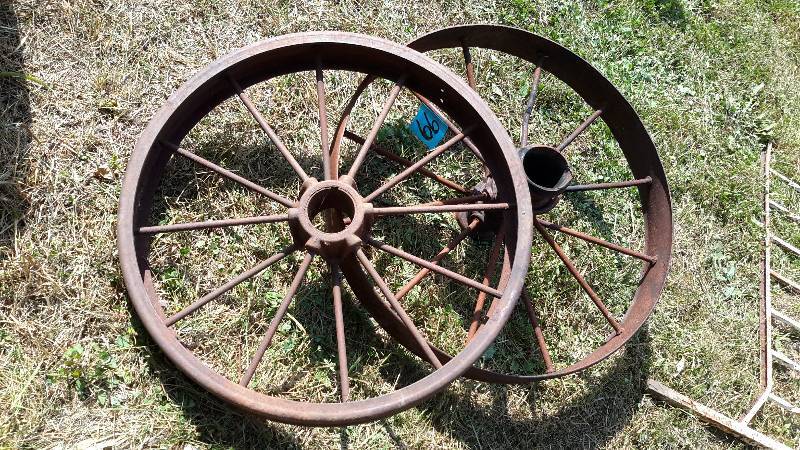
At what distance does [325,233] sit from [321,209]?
0.76 ft

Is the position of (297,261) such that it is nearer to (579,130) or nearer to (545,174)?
(545,174)

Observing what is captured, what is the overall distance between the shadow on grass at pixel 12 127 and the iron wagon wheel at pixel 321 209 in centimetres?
61

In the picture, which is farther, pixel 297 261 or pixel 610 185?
pixel 610 185

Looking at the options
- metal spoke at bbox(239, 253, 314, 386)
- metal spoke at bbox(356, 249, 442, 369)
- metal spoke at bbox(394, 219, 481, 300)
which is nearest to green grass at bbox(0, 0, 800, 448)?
metal spoke at bbox(394, 219, 481, 300)

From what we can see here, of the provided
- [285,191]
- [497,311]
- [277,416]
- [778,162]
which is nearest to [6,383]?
[277,416]

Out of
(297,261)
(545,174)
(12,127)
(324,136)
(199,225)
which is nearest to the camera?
(199,225)

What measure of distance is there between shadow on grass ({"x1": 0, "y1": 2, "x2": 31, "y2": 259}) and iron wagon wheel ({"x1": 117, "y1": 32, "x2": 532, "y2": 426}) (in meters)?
0.61

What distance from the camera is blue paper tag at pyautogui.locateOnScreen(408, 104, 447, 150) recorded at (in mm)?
3711

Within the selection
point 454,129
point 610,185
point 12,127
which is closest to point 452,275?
point 454,129

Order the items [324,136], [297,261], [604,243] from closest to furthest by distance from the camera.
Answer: [324,136] → [297,261] → [604,243]

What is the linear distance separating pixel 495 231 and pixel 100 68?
2270 millimetres

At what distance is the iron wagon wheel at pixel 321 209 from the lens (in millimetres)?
2703

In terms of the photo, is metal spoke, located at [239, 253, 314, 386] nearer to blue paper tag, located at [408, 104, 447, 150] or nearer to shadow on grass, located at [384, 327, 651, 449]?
shadow on grass, located at [384, 327, 651, 449]

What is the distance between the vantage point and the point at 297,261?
139 inches
